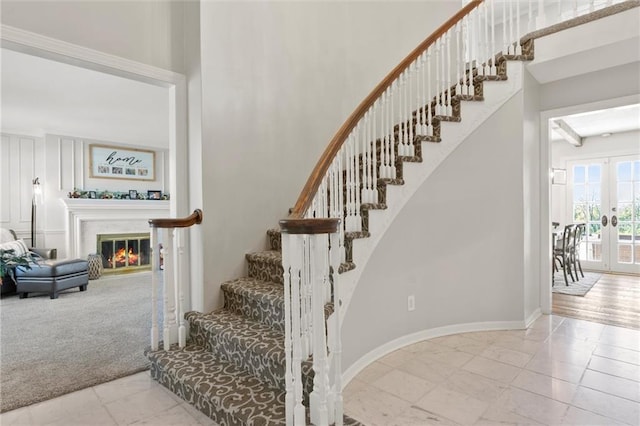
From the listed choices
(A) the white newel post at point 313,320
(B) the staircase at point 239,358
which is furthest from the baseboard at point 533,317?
(A) the white newel post at point 313,320

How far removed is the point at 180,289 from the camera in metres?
2.76

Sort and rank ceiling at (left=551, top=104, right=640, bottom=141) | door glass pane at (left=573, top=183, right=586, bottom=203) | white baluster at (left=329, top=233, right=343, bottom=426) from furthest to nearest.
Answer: door glass pane at (left=573, top=183, right=586, bottom=203)
ceiling at (left=551, top=104, right=640, bottom=141)
white baluster at (left=329, top=233, right=343, bottom=426)

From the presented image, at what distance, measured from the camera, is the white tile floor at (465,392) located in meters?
2.03

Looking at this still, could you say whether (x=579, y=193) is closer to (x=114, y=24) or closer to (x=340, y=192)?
(x=340, y=192)

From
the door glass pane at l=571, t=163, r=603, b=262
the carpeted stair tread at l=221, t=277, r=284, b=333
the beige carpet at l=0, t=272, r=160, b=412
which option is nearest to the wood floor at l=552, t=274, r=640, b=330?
the door glass pane at l=571, t=163, r=603, b=262

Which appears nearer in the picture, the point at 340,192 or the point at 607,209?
the point at 340,192

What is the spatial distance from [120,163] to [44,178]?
132cm

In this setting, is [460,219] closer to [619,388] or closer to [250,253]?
[619,388]

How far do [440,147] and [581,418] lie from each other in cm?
223

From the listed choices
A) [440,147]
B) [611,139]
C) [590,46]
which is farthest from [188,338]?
[611,139]

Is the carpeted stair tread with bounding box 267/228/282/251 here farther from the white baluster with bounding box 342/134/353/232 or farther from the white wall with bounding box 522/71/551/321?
the white wall with bounding box 522/71/551/321

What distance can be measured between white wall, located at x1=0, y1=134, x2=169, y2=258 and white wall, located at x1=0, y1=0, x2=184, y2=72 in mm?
5067

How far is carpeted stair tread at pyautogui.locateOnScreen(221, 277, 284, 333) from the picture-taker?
2.39 meters

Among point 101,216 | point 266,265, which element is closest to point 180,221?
point 266,265
